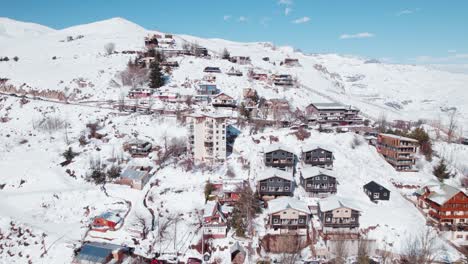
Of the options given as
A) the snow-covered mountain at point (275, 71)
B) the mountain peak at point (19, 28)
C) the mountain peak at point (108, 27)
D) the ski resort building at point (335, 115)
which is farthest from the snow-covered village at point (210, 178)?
the mountain peak at point (19, 28)

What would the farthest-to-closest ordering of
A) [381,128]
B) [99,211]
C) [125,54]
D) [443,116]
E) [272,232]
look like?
[443,116] < [125,54] < [381,128] < [99,211] < [272,232]

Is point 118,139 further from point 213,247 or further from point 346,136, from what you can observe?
point 346,136

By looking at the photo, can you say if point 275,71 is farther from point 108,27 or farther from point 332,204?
point 108,27

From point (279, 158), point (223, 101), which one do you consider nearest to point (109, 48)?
point (223, 101)

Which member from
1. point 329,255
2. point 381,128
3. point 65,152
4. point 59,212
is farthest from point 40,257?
point 381,128

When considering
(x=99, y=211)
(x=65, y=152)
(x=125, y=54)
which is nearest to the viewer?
(x=99, y=211)

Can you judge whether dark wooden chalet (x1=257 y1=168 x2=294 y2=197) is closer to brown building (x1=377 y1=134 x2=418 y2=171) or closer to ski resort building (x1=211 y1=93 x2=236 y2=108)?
brown building (x1=377 y1=134 x2=418 y2=171)

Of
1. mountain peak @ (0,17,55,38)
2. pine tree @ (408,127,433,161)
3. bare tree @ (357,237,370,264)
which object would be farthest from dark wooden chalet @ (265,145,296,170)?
mountain peak @ (0,17,55,38)

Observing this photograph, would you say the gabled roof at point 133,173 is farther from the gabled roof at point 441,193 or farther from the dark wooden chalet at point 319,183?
the gabled roof at point 441,193
